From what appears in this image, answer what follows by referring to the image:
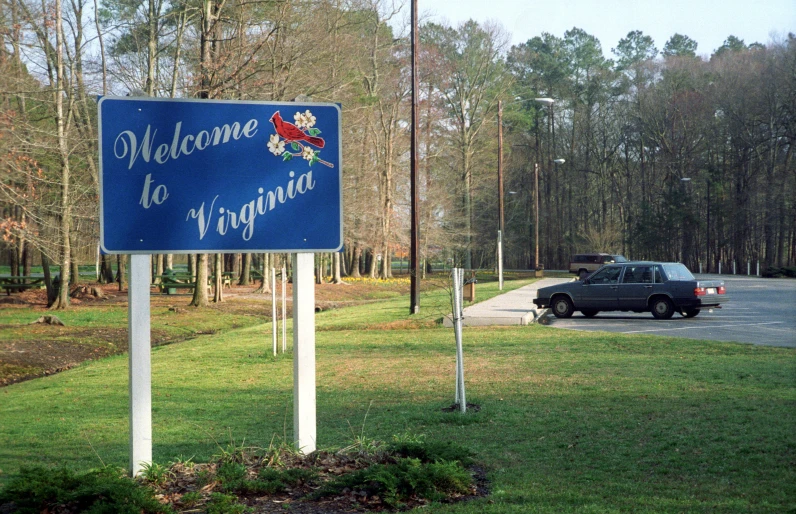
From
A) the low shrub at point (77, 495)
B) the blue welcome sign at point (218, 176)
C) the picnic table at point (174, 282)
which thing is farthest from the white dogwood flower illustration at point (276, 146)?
the picnic table at point (174, 282)

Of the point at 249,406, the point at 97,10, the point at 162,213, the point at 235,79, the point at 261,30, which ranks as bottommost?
the point at 249,406

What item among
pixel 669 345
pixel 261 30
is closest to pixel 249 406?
pixel 669 345

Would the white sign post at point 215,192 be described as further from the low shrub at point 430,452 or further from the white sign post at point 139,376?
the low shrub at point 430,452

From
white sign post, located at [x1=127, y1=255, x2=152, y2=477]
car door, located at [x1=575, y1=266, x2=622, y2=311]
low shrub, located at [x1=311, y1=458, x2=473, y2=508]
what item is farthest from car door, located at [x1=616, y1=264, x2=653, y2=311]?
white sign post, located at [x1=127, y1=255, x2=152, y2=477]

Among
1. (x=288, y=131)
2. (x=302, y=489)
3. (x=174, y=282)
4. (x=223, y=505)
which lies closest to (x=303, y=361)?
(x=302, y=489)

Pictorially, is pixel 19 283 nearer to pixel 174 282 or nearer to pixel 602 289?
pixel 174 282

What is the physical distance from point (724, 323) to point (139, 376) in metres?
18.1

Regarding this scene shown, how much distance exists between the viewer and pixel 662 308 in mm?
22578

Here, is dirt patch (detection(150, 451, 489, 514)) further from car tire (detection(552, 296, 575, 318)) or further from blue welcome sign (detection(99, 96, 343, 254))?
car tire (detection(552, 296, 575, 318))

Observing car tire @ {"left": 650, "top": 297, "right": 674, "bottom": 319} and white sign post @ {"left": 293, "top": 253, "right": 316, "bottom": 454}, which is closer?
white sign post @ {"left": 293, "top": 253, "right": 316, "bottom": 454}

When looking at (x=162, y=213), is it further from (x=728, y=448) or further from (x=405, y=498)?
(x=728, y=448)

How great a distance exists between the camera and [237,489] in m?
5.68

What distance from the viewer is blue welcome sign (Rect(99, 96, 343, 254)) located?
640cm

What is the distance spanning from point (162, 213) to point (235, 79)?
22472mm
